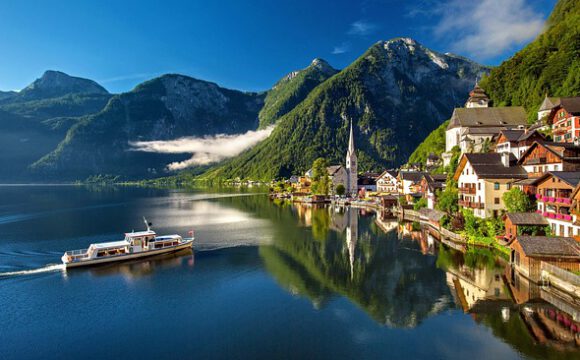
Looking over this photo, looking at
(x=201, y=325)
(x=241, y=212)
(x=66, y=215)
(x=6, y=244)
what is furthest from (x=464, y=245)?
(x=66, y=215)

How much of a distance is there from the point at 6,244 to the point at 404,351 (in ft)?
233

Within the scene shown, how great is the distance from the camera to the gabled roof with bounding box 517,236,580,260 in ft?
119

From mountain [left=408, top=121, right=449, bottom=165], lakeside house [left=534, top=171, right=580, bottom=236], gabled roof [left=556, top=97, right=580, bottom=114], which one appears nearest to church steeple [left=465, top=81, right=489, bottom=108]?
mountain [left=408, top=121, right=449, bottom=165]

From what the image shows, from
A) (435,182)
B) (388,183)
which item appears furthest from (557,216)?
(388,183)

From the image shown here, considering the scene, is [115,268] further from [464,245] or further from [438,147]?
[438,147]

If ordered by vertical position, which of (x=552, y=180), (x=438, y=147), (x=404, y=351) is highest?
(x=438, y=147)

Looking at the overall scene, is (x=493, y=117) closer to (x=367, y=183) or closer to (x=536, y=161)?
(x=536, y=161)

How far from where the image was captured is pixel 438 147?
132375mm

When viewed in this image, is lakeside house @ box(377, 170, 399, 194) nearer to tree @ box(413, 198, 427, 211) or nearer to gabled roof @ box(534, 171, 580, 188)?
tree @ box(413, 198, 427, 211)

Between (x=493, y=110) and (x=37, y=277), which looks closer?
(x=37, y=277)

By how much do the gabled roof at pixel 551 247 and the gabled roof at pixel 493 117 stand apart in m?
66.9

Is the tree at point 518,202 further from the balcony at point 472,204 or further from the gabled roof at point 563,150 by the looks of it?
the gabled roof at point 563,150

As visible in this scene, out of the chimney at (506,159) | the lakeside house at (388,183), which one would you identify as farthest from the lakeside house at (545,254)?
the lakeside house at (388,183)

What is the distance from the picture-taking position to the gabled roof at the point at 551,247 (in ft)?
119
